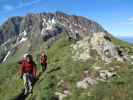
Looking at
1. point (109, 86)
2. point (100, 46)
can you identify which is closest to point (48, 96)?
point (109, 86)

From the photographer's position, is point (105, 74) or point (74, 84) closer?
point (74, 84)

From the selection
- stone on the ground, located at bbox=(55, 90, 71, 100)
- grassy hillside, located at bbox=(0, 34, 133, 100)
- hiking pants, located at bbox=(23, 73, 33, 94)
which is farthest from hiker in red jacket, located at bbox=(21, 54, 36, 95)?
stone on the ground, located at bbox=(55, 90, 71, 100)

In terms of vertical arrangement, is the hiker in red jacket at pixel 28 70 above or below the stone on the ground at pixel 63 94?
above

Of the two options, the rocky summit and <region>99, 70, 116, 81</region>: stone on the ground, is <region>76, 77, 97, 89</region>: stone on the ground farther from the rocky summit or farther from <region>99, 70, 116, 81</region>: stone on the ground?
<region>99, 70, 116, 81</region>: stone on the ground

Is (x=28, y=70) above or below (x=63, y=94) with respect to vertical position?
above

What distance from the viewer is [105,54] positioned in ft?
93.7

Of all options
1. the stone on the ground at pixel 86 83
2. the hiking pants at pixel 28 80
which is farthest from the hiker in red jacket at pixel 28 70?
the stone on the ground at pixel 86 83

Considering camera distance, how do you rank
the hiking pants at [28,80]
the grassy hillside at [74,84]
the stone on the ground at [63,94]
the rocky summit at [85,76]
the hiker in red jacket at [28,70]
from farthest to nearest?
1. the hiking pants at [28,80]
2. the hiker in red jacket at [28,70]
3. the rocky summit at [85,76]
4. the stone on the ground at [63,94]
5. the grassy hillside at [74,84]

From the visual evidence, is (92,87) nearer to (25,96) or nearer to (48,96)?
(48,96)

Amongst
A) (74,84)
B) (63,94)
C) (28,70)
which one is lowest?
(63,94)

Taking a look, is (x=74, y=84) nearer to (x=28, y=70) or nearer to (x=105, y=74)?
(x=105, y=74)

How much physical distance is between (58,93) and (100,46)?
11.0 metres

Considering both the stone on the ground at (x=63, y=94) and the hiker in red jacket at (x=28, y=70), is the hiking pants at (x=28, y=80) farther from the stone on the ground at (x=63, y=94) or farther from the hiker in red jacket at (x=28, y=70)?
the stone on the ground at (x=63, y=94)

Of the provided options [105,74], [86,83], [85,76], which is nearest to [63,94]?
[86,83]
